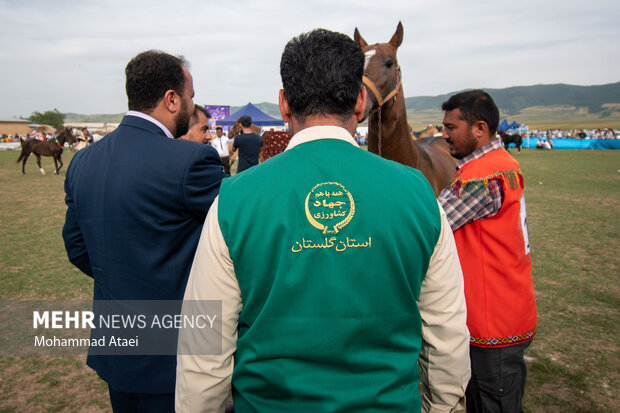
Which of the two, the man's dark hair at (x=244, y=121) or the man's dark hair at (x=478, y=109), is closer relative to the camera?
the man's dark hair at (x=478, y=109)

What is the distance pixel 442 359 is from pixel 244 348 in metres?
0.70

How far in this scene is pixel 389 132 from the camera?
Result: 13.6 feet

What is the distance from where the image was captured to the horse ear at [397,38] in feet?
14.4

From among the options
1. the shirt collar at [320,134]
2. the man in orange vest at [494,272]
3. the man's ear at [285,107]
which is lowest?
the man in orange vest at [494,272]

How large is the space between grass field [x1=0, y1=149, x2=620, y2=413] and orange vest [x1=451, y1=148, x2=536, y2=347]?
58.2 inches

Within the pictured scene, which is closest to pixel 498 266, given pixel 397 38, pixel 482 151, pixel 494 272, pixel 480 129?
pixel 494 272

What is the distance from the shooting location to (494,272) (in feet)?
7.56

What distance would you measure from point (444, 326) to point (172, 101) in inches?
64.7

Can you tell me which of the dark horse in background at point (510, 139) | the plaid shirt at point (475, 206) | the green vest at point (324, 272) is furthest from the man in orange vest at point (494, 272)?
the dark horse in background at point (510, 139)

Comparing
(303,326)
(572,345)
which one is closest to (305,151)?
(303,326)

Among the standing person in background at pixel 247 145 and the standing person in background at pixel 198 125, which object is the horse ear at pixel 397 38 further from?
the standing person in background at pixel 247 145

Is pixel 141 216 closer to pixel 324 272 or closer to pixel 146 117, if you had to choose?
pixel 146 117

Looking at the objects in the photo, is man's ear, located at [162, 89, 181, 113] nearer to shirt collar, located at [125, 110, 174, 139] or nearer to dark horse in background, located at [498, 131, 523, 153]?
shirt collar, located at [125, 110, 174, 139]

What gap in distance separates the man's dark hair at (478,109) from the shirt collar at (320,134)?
1.56 metres
